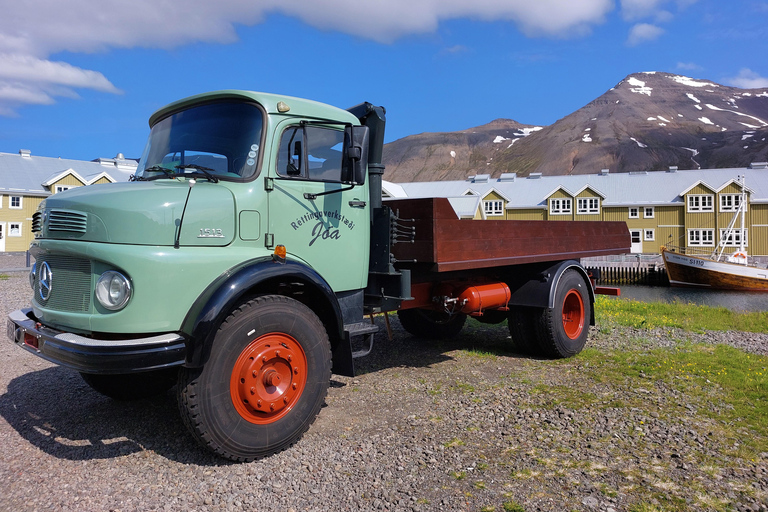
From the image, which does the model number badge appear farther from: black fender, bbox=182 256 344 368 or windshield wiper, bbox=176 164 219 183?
windshield wiper, bbox=176 164 219 183

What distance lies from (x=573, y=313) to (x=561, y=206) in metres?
46.2

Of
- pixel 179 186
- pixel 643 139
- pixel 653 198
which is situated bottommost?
pixel 179 186

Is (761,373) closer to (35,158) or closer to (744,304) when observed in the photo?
(744,304)

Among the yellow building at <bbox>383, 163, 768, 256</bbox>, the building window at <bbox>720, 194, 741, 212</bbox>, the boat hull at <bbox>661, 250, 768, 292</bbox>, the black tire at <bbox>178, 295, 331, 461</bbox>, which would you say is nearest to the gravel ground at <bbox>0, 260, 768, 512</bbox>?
the black tire at <bbox>178, 295, 331, 461</bbox>

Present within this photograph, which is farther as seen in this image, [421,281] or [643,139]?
[643,139]

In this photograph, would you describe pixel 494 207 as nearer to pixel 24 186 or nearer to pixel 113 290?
pixel 24 186

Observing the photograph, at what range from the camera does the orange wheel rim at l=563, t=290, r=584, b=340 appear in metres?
7.77

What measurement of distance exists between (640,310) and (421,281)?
9513 millimetres

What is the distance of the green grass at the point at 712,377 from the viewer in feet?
15.5

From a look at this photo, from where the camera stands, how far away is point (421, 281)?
20.1 feet

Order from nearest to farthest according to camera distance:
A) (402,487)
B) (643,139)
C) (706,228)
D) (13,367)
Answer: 1. (402,487)
2. (13,367)
3. (706,228)
4. (643,139)

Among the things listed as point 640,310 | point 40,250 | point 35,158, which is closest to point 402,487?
point 40,250

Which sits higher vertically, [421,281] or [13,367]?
[421,281]

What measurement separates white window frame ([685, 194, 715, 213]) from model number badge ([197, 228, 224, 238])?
52.6 m
